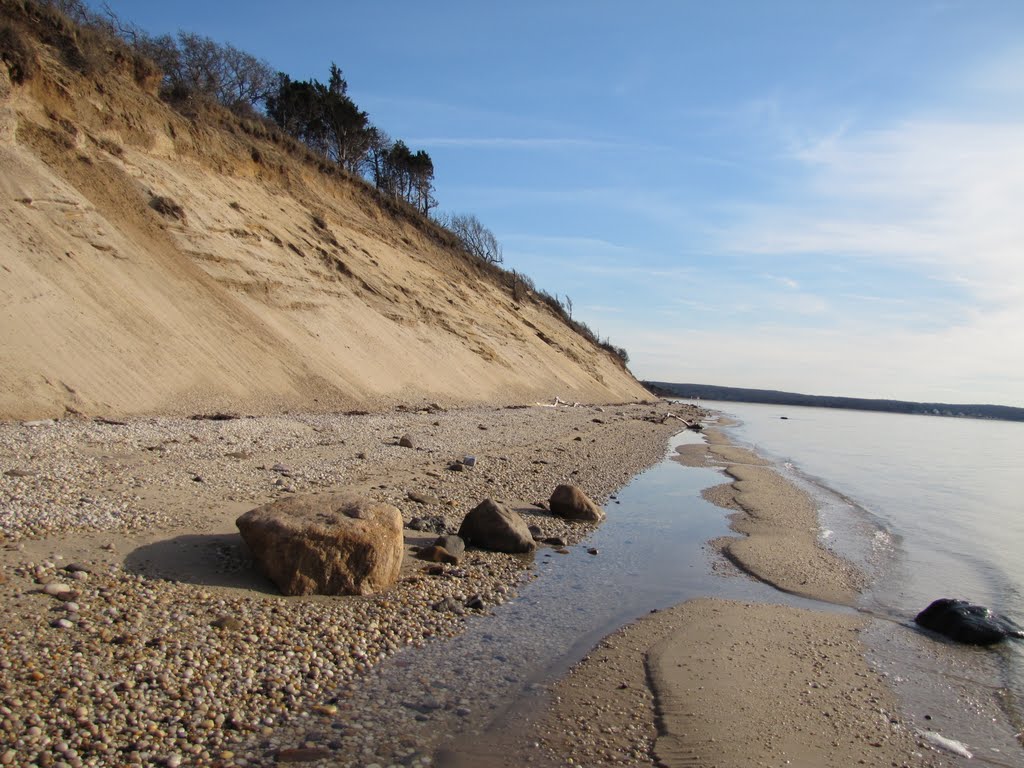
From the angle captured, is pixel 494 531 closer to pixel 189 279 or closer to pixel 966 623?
pixel 966 623

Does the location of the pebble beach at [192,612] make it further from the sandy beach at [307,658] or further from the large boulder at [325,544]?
the large boulder at [325,544]

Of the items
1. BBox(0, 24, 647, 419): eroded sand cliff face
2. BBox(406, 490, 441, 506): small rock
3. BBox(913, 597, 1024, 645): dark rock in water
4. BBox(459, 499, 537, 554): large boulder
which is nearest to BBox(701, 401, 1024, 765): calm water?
BBox(913, 597, 1024, 645): dark rock in water

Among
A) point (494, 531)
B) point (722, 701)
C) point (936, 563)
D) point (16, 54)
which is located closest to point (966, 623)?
point (722, 701)

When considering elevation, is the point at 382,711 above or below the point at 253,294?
A: below

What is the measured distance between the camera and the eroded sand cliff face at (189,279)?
1262cm

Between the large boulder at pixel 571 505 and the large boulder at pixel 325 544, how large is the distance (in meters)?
4.00

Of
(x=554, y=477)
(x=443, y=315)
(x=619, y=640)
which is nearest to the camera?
(x=619, y=640)

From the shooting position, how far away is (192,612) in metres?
4.75

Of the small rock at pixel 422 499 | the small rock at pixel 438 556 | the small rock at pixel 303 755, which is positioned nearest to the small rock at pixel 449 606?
the small rock at pixel 438 556

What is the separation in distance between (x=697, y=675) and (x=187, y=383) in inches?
467

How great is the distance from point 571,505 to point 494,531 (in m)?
2.30

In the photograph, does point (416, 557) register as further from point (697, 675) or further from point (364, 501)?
point (697, 675)

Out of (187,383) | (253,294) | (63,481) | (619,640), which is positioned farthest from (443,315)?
(619,640)

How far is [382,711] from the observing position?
405 centimetres
